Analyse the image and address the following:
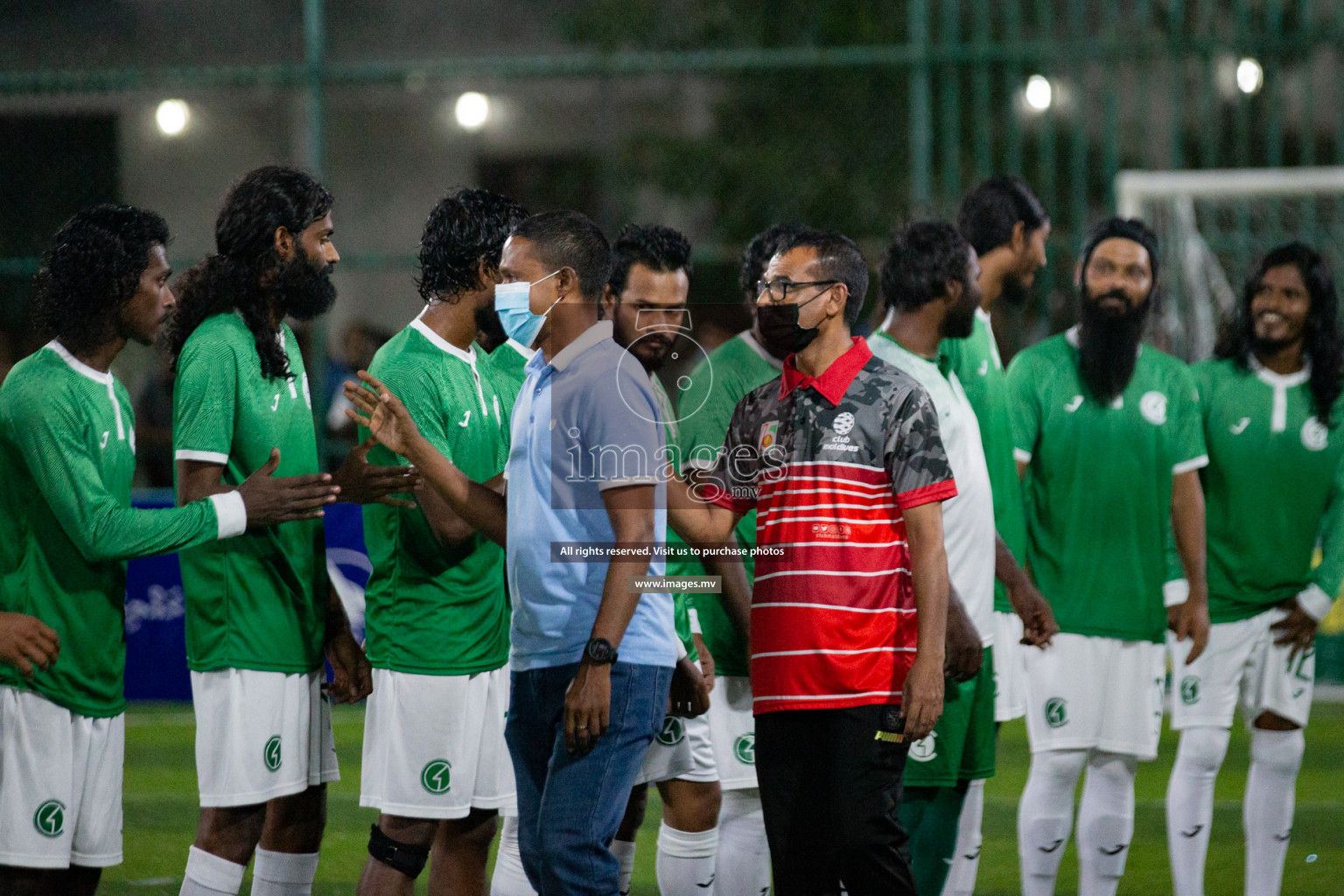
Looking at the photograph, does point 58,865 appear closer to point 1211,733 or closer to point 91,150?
point 1211,733

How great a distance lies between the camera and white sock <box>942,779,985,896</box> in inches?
185

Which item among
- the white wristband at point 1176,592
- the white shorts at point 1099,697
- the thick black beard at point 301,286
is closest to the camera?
the thick black beard at point 301,286

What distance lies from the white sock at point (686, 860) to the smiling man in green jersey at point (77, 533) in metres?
1.53

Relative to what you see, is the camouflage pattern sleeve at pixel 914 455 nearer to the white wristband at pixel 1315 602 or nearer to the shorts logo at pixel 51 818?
the shorts logo at pixel 51 818

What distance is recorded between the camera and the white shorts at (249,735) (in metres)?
3.90

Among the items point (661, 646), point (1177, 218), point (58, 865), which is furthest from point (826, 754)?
point (1177, 218)

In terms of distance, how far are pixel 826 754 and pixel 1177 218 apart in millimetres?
9007

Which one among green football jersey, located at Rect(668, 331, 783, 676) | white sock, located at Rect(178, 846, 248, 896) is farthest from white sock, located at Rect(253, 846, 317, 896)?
green football jersey, located at Rect(668, 331, 783, 676)

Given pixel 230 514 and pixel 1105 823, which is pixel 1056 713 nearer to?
pixel 1105 823

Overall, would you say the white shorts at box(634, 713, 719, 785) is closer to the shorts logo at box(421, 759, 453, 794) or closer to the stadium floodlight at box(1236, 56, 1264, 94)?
the shorts logo at box(421, 759, 453, 794)

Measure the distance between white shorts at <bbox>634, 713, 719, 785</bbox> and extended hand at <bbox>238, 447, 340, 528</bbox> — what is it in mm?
1159

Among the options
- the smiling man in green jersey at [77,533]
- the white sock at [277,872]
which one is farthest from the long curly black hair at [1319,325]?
the white sock at [277,872]

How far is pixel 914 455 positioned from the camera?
3.60 m

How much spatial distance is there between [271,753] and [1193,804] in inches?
124
